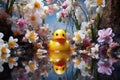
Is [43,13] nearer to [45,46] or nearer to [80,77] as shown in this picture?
[45,46]

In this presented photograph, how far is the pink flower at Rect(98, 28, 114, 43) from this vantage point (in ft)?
14.2

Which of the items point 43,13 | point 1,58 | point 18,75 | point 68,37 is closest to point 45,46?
point 68,37

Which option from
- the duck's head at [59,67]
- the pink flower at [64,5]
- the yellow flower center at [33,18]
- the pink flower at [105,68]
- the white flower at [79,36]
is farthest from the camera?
the pink flower at [64,5]

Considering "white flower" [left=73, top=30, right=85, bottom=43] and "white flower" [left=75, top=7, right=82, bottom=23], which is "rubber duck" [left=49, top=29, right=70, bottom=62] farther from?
"white flower" [left=75, top=7, right=82, bottom=23]

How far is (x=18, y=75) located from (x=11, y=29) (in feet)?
4.83

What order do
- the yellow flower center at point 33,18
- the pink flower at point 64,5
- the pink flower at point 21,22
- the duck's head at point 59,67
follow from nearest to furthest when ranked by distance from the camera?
the duck's head at point 59,67 → the pink flower at point 21,22 → the yellow flower center at point 33,18 → the pink flower at point 64,5

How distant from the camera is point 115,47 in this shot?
4418 millimetres

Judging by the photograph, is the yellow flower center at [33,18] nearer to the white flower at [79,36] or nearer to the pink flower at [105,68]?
the white flower at [79,36]

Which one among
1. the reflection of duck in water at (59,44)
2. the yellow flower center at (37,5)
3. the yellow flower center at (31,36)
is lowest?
the reflection of duck in water at (59,44)

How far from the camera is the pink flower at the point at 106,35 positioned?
4316mm

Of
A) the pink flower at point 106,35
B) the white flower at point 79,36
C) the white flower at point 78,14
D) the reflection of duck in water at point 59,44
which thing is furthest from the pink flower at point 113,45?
the white flower at point 78,14

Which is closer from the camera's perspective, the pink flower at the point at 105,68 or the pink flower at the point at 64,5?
the pink flower at the point at 105,68

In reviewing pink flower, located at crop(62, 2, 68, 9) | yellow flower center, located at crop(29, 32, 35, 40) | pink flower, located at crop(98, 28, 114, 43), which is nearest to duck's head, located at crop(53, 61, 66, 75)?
yellow flower center, located at crop(29, 32, 35, 40)

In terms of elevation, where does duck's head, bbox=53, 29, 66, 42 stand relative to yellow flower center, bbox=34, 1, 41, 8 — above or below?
below
